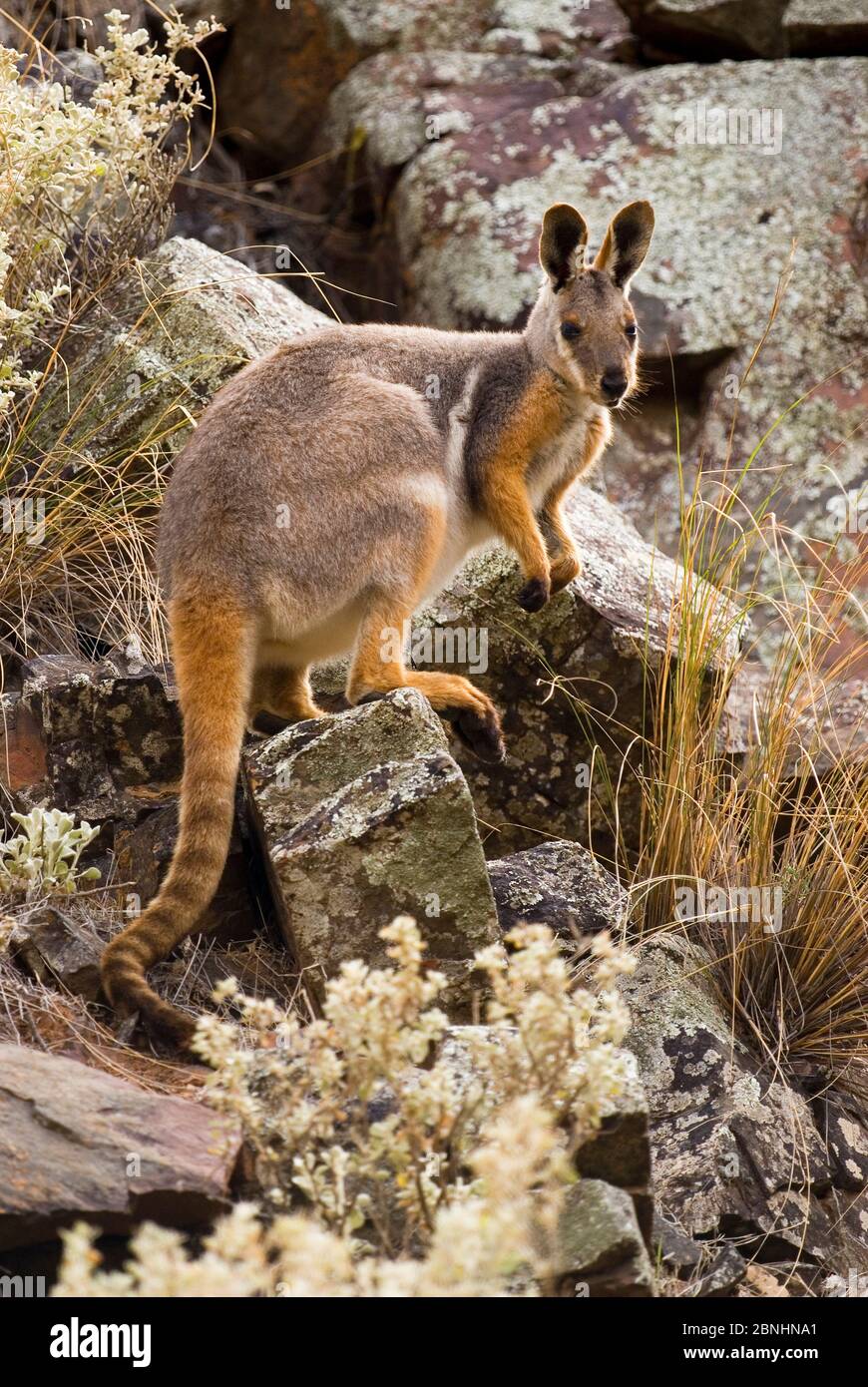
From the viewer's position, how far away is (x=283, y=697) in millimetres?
5691

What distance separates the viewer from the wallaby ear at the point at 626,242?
574 centimetres

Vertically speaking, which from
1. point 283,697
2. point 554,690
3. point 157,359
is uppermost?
point 157,359

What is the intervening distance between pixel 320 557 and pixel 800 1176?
256cm

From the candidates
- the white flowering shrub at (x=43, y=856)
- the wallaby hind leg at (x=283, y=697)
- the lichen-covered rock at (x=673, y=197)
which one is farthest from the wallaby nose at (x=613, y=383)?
the lichen-covered rock at (x=673, y=197)

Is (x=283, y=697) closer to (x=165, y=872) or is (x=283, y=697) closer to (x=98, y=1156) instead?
(x=165, y=872)

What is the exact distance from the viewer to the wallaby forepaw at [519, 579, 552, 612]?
18.7 ft

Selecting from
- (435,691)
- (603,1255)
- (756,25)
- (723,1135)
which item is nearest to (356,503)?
(435,691)

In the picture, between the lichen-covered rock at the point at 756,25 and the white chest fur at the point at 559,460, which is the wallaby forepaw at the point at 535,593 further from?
the lichen-covered rock at the point at 756,25

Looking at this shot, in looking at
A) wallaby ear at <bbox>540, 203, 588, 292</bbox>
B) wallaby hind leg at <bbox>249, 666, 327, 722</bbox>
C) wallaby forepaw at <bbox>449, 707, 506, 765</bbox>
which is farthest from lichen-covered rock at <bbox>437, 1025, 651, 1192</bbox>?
wallaby ear at <bbox>540, 203, 588, 292</bbox>

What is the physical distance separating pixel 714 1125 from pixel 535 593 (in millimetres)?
1975

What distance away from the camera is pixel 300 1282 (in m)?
2.77

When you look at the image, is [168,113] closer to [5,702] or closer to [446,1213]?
[5,702]

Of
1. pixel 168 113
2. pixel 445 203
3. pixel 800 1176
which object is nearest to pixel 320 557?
pixel 800 1176

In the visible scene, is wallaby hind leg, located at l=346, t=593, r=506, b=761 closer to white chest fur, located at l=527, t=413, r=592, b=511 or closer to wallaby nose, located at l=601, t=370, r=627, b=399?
white chest fur, located at l=527, t=413, r=592, b=511
